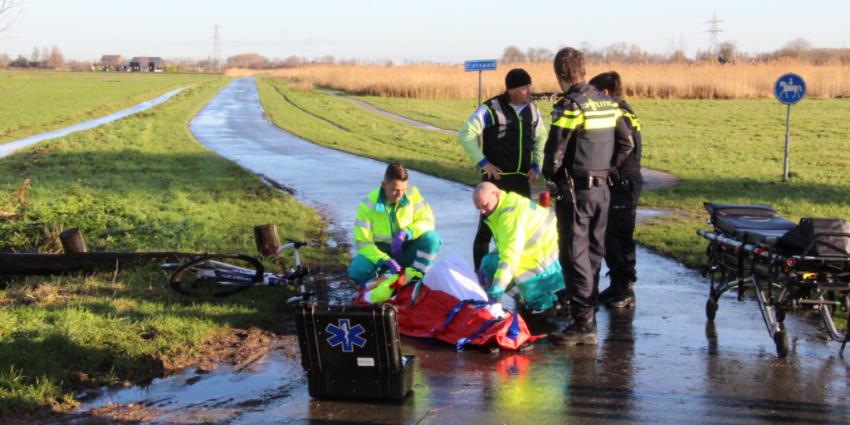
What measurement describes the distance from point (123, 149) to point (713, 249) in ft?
61.3

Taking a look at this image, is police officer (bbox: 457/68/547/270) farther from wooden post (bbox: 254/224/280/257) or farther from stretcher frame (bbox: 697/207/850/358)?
wooden post (bbox: 254/224/280/257)

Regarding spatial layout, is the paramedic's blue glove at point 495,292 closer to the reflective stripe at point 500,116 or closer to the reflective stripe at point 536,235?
the reflective stripe at point 536,235

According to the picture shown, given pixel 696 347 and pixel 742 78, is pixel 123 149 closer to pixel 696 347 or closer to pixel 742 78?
pixel 696 347

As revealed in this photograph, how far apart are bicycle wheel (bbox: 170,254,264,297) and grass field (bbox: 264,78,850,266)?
4.66 m

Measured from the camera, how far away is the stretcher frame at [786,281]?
19.9 ft

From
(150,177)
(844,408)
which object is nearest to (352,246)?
(844,408)

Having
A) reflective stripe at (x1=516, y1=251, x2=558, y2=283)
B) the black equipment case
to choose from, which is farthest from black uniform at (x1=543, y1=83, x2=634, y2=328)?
the black equipment case

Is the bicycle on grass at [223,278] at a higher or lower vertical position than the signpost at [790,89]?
lower

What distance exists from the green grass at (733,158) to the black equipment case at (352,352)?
5.28 m

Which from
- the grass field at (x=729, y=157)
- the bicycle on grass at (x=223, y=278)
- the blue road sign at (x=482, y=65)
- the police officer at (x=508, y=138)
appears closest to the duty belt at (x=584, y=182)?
the police officer at (x=508, y=138)

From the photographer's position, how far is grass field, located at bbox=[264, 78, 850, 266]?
1300cm

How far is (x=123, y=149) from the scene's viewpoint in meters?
23.1

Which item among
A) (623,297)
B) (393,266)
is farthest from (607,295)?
(393,266)

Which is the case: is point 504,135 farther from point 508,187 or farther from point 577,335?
point 577,335
